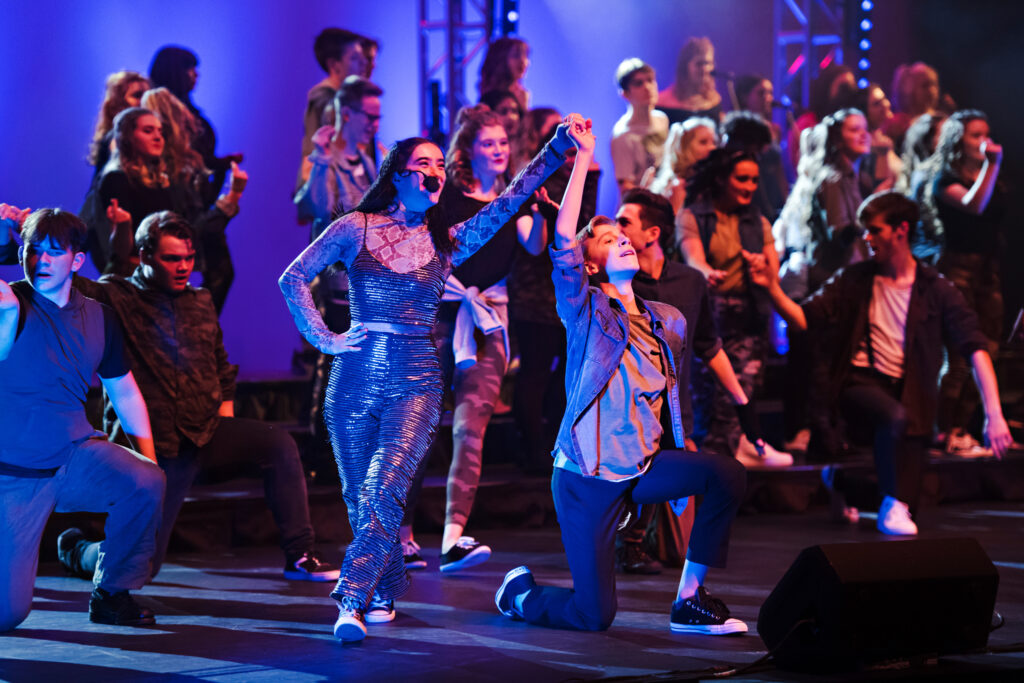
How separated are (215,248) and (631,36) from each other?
590 cm

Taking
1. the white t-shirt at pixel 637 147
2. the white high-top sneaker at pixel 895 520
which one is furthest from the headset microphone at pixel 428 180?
the white t-shirt at pixel 637 147

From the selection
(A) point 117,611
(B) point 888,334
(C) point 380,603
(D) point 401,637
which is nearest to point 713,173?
(B) point 888,334

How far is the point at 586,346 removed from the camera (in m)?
4.03

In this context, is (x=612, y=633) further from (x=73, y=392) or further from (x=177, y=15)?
(x=177, y=15)

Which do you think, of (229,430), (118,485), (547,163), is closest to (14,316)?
(118,485)

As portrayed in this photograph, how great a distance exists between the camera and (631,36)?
37.0 ft

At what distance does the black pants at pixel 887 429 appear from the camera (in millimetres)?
5953

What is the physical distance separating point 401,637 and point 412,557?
1237 mm

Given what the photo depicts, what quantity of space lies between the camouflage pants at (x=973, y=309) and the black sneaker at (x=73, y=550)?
16.2 feet

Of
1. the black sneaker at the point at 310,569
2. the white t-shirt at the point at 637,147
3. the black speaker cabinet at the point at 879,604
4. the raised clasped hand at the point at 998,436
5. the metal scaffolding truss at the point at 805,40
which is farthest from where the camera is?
the metal scaffolding truss at the point at 805,40

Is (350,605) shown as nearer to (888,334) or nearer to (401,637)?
(401,637)

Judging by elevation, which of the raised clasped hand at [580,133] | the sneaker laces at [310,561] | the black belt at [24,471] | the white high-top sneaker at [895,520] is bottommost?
the white high-top sneaker at [895,520]

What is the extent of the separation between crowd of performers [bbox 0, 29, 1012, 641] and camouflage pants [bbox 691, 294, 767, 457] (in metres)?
0.02

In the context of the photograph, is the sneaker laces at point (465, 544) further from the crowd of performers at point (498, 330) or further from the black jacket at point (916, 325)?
the black jacket at point (916, 325)
